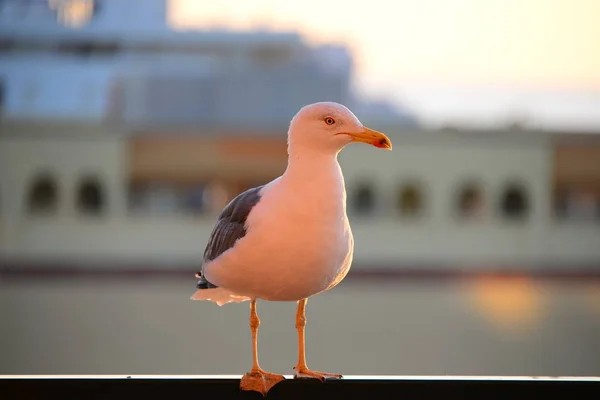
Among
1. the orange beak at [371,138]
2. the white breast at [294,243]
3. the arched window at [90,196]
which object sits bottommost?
the arched window at [90,196]

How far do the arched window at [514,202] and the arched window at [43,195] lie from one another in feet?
26.1

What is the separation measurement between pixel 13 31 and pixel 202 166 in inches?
209

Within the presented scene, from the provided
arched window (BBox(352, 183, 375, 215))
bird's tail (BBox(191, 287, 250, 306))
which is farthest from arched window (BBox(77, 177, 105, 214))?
bird's tail (BBox(191, 287, 250, 306))

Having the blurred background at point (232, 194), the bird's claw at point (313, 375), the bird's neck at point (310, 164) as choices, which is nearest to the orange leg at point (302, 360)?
the bird's claw at point (313, 375)

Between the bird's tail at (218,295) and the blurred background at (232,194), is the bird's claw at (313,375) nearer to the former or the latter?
the bird's tail at (218,295)

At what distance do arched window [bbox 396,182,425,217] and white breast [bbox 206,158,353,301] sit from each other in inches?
642

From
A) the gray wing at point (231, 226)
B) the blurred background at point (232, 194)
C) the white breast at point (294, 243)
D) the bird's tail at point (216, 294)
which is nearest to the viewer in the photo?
the white breast at point (294, 243)

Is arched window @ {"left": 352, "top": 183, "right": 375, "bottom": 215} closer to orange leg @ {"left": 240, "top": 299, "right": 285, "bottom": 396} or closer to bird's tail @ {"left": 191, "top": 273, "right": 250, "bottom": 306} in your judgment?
bird's tail @ {"left": 191, "top": 273, "right": 250, "bottom": 306}

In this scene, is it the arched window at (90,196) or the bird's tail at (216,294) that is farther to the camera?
the arched window at (90,196)

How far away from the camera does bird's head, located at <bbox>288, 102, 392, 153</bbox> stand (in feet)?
6.23

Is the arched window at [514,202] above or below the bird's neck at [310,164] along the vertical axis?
below
